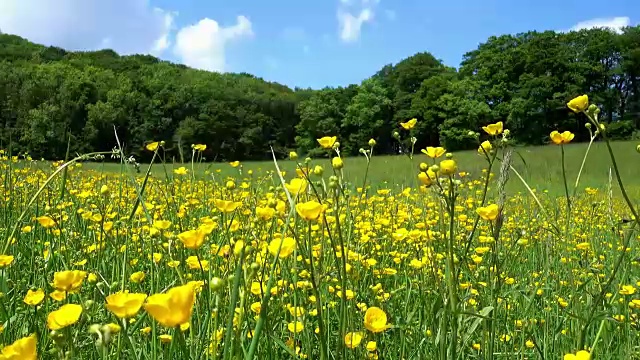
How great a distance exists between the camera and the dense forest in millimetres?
32594

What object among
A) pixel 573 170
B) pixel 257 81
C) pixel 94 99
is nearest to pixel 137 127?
pixel 94 99

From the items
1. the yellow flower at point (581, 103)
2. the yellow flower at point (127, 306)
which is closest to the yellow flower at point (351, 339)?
the yellow flower at point (127, 306)

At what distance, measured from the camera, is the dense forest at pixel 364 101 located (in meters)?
32.6

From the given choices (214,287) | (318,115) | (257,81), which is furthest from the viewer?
(257,81)

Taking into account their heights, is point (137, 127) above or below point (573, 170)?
above

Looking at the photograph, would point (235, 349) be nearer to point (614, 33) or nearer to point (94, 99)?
point (614, 33)

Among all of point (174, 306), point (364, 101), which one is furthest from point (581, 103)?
point (364, 101)

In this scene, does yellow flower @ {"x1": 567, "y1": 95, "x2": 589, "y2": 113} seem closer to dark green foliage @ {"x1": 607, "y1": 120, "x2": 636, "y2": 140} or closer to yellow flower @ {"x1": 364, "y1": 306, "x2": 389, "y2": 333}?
yellow flower @ {"x1": 364, "y1": 306, "x2": 389, "y2": 333}

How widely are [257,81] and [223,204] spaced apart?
61.4 meters

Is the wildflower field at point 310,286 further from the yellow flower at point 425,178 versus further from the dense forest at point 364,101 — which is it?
the dense forest at point 364,101

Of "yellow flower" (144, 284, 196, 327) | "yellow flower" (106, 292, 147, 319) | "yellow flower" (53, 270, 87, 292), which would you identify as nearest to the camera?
"yellow flower" (144, 284, 196, 327)

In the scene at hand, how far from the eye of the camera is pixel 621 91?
1355 inches

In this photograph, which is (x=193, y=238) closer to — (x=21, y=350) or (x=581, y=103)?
(x=21, y=350)

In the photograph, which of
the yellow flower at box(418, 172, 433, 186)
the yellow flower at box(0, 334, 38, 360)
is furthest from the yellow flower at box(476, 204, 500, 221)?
the yellow flower at box(0, 334, 38, 360)
